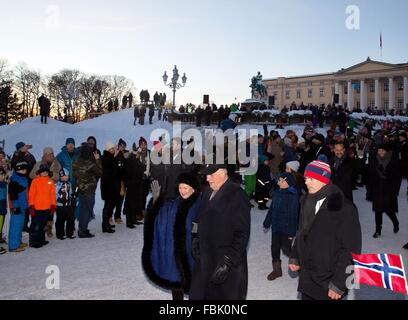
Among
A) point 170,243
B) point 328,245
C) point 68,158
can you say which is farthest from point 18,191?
point 328,245

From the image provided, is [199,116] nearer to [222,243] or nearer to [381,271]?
[222,243]

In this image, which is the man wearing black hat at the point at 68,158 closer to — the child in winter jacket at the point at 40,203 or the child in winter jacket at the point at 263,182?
the child in winter jacket at the point at 40,203

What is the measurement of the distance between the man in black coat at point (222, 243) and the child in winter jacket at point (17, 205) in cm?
468

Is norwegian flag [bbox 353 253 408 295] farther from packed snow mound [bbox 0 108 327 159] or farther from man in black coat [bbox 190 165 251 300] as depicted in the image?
packed snow mound [bbox 0 108 327 159]

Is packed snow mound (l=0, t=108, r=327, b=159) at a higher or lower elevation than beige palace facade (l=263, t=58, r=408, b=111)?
lower

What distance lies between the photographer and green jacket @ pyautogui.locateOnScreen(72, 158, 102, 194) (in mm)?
8086

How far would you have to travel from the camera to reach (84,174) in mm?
8109

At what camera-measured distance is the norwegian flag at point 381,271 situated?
10.4 feet

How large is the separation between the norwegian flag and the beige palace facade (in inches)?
3006

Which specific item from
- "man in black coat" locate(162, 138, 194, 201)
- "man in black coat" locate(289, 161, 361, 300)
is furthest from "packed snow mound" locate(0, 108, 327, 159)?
"man in black coat" locate(289, 161, 361, 300)

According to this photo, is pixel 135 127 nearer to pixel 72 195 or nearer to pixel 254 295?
pixel 72 195

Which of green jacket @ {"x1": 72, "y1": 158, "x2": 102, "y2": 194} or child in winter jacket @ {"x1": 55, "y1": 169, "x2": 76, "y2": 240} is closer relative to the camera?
child in winter jacket @ {"x1": 55, "y1": 169, "x2": 76, "y2": 240}

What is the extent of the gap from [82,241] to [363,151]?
11.9 meters
